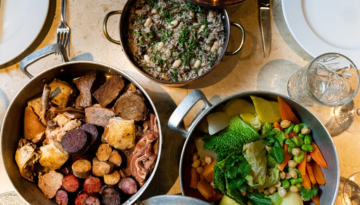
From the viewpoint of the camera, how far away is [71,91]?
1490mm

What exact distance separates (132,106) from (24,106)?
1.95 ft

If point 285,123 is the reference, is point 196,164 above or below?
below

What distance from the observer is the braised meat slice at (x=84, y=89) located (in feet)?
4.83

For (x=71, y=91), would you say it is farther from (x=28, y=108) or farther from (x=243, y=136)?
(x=243, y=136)

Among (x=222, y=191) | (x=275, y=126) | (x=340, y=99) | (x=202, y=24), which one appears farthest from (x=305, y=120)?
(x=202, y=24)

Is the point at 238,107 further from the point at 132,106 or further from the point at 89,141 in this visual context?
the point at 89,141

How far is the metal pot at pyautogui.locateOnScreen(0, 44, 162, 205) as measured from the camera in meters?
1.35

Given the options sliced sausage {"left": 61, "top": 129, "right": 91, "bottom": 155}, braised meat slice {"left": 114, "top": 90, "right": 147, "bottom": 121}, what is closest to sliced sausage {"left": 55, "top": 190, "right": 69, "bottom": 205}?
sliced sausage {"left": 61, "top": 129, "right": 91, "bottom": 155}

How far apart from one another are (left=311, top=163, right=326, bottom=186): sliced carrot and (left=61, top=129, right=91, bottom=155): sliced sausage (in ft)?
3.77

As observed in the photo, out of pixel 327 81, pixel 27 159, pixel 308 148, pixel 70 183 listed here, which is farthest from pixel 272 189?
pixel 27 159

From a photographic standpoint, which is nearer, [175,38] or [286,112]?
[286,112]

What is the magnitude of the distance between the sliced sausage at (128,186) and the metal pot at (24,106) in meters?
0.05

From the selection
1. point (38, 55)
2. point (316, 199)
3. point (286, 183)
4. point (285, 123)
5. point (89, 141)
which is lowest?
point (316, 199)

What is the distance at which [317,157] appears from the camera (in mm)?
1354
